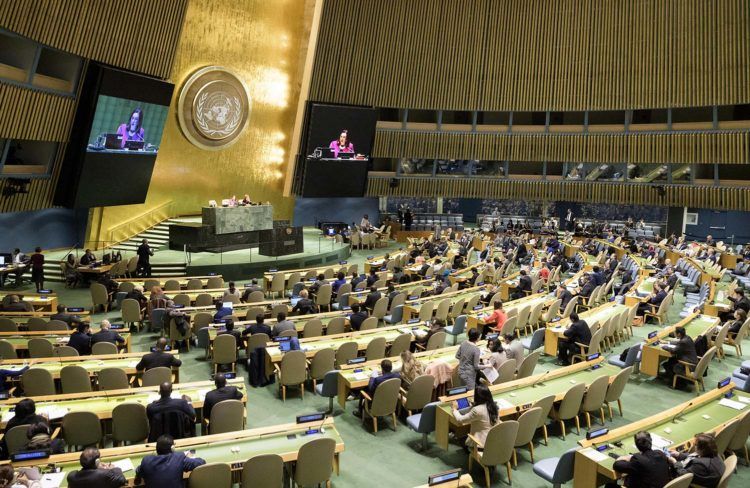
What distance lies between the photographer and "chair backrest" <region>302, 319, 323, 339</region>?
1018cm

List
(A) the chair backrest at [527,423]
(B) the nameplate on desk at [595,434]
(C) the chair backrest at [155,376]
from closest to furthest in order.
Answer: (B) the nameplate on desk at [595,434]
(A) the chair backrest at [527,423]
(C) the chair backrest at [155,376]

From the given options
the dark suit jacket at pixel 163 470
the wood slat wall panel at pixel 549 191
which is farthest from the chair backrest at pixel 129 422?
the wood slat wall panel at pixel 549 191

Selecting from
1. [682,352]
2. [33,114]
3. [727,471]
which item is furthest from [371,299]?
[33,114]

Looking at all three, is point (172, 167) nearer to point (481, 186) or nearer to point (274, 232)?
point (274, 232)

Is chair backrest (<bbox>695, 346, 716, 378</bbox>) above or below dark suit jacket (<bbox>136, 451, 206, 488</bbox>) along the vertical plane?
above

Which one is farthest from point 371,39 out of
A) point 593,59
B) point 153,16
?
point 153,16

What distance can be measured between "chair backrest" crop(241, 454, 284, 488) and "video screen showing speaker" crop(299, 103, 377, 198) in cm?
2073

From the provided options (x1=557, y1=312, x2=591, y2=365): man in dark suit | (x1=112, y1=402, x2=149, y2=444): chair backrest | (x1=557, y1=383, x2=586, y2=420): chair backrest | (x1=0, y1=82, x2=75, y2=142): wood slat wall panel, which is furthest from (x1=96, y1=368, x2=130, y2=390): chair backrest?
(x1=0, y1=82, x2=75, y2=142): wood slat wall panel

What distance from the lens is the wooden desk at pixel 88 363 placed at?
774 cm

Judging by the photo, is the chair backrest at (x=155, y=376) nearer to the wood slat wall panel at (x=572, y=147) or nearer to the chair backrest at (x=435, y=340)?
the chair backrest at (x=435, y=340)

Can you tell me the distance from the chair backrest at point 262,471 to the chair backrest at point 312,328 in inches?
191

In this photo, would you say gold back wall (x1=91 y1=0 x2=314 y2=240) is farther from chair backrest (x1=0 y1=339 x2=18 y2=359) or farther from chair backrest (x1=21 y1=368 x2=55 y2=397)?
chair backrest (x1=21 y1=368 x2=55 y2=397)

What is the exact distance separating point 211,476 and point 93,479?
3.08 feet

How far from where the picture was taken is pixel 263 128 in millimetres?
24922
